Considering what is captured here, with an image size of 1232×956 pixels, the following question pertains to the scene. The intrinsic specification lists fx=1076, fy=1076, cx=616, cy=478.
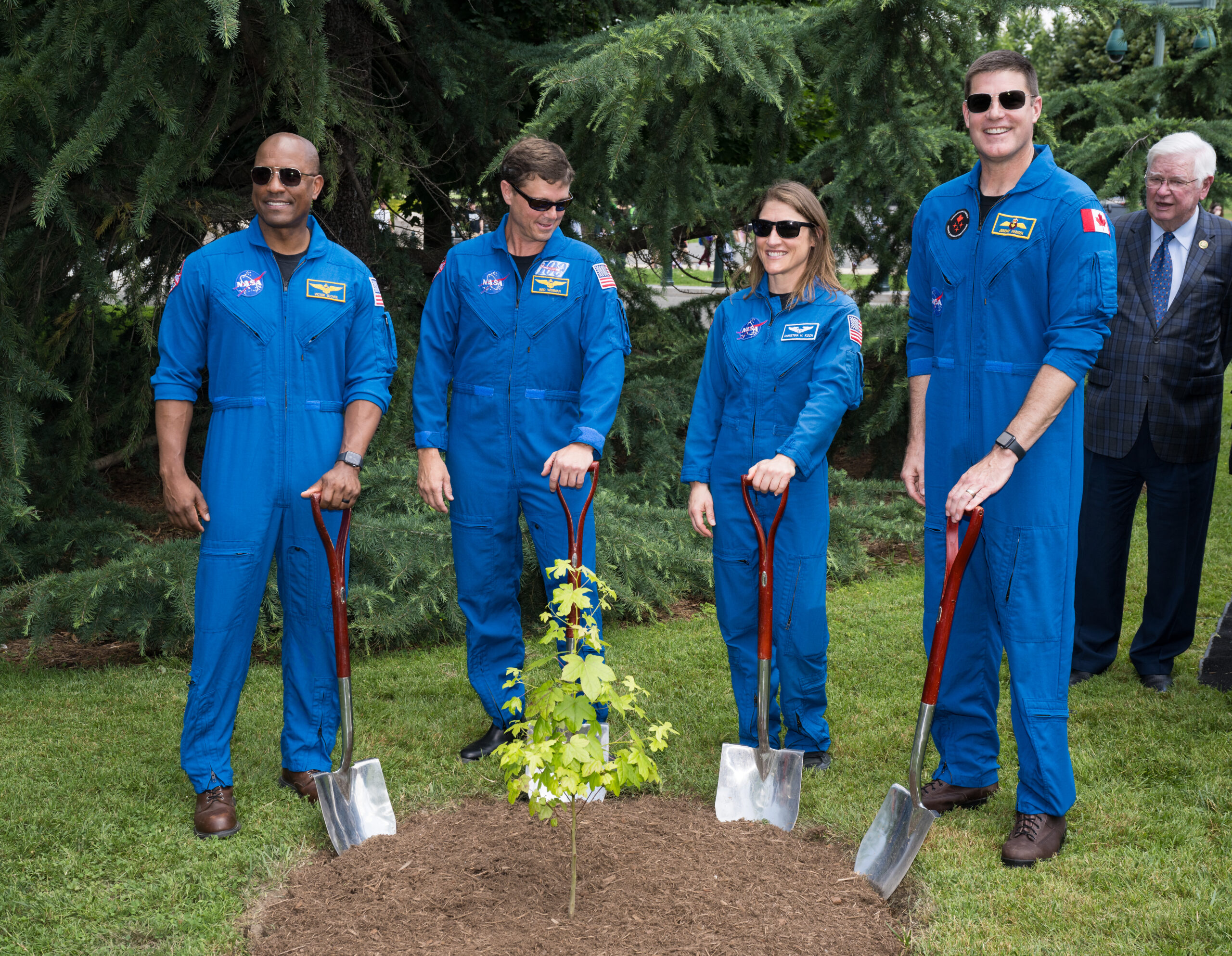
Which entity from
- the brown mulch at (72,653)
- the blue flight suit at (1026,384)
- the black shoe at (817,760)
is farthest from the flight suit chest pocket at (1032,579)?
the brown mulch at (72,653)

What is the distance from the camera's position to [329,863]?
10.7 ft

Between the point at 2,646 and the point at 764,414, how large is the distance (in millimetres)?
4261

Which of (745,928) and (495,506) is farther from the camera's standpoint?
(495,506)

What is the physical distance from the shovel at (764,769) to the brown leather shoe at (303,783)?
141 cm

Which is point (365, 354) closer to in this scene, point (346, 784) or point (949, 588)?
point (346, 784)

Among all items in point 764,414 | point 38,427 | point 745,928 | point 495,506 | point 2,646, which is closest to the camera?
point 745,928

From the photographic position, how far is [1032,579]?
10.5 feet

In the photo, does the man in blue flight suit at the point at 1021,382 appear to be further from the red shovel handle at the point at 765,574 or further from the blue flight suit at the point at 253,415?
the blue flight suit at the point at 253,415

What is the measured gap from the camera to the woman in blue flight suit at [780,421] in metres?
3.59

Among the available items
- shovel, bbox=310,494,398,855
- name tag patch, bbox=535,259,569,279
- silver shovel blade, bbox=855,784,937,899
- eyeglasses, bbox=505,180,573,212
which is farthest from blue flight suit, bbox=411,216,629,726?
silver shovel blade, bbox=855,784,937,899

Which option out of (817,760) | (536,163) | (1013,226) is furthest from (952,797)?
(536,163)

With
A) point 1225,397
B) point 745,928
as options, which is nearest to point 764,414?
point 745,928

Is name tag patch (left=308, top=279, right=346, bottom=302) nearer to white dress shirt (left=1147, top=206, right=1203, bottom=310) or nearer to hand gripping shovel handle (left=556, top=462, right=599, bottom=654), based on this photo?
hand gripping shovel handle (left=556, top=462, right=599, bottom=654)

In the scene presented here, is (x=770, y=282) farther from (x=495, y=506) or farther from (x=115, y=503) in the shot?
(x=115, y=503)
